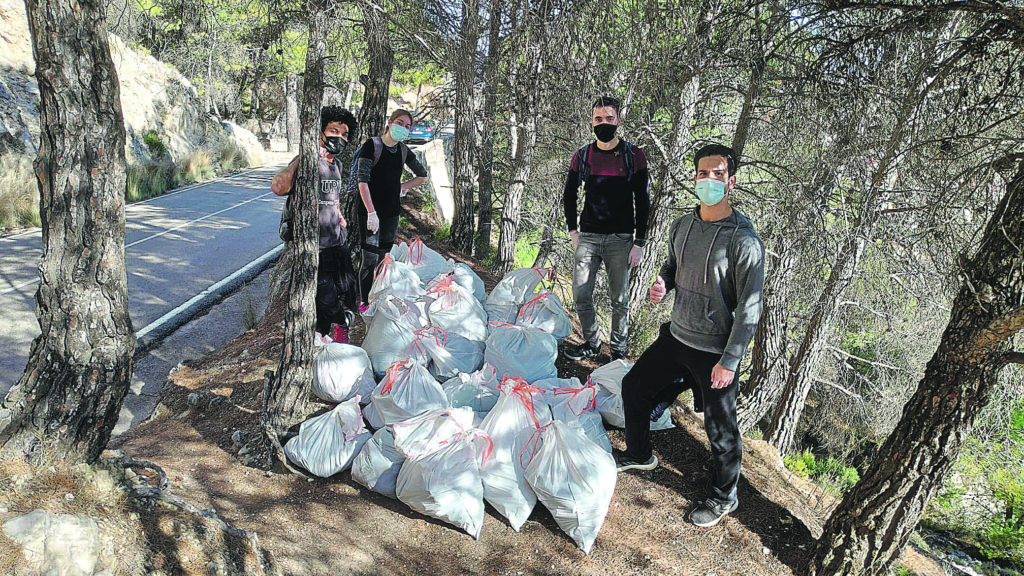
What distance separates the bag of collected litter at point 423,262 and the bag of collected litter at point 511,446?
88.1 inches

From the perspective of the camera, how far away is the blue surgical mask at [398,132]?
472cm

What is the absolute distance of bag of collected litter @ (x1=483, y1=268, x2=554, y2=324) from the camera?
4.74 meters

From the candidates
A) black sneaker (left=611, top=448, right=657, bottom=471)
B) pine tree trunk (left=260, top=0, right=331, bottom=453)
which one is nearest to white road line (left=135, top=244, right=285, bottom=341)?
pine tree trunk (left=260, top=0, right=331, bottom=453)

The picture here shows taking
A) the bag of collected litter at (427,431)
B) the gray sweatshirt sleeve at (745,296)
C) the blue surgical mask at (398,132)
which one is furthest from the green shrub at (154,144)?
the gray sweatshirt sleeve at (745,296)

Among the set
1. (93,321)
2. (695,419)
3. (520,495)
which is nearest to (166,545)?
(93,321)

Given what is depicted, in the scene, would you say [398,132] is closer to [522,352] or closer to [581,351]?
[522,352]

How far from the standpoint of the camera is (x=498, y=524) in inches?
114

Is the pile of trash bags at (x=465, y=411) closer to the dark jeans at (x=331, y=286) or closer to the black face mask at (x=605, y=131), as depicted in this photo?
the dark jeans at (x=331, y=286)

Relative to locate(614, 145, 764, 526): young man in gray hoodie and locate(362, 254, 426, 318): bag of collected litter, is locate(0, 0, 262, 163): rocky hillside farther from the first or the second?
locate(614, 145, 764, 526): young man in gray hoodie

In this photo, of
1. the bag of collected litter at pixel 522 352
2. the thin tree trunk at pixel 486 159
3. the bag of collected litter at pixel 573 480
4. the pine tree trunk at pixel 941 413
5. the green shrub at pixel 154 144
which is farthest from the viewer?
the green shrub at pixel 154 144

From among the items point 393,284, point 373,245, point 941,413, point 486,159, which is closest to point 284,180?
point 393,284

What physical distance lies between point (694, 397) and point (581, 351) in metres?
1.62

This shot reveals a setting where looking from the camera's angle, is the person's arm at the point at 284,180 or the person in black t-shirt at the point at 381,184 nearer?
the person's arm at the point at 284,180

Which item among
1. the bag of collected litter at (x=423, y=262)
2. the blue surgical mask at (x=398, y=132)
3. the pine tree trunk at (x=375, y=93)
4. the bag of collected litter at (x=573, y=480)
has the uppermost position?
the pine tree trunk at (x=375, y=93)
